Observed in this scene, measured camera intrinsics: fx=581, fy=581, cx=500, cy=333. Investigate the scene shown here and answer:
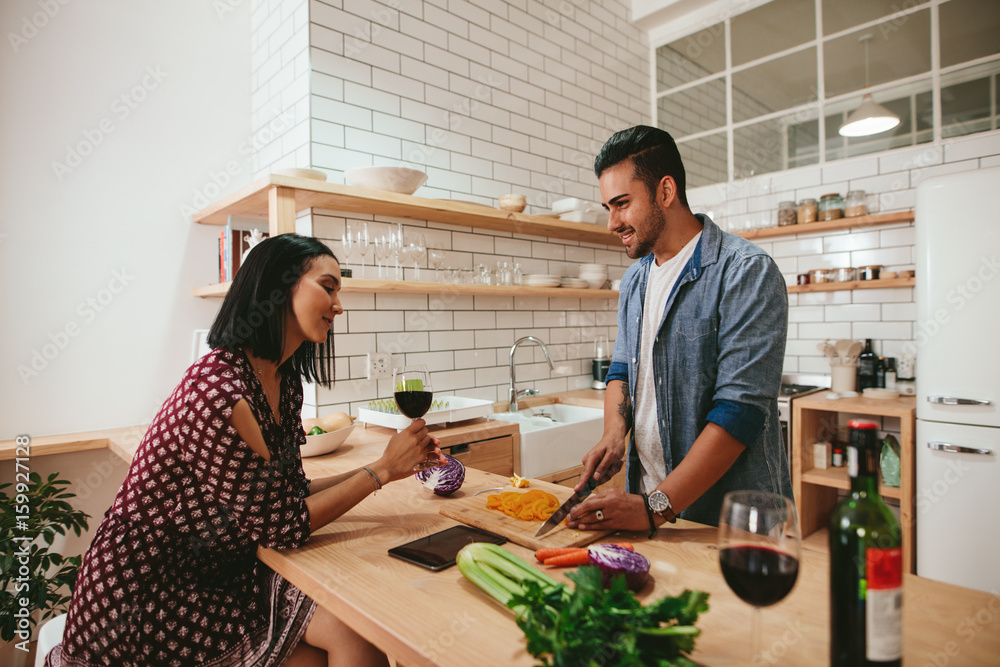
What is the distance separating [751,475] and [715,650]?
865mm

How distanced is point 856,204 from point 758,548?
363 centimetres

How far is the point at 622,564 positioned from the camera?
0.95 m

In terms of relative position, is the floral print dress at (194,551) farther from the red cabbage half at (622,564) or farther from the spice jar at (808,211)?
the spice jar at (808,211)

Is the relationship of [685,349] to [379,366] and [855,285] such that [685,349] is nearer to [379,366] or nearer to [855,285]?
[379,366]

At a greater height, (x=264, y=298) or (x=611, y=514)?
(x=264, y=298)

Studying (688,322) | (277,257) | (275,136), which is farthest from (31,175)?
(688,322)

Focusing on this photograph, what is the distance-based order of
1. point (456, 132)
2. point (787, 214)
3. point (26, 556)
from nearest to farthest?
1. point (26, 556)
2. point (456, 132)
3. point (787, 214)

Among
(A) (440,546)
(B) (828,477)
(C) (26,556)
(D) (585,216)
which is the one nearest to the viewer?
(A) (440,546)

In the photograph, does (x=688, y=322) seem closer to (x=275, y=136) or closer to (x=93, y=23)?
(x=275, y=136)

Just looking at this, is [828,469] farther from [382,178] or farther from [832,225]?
[382,178]

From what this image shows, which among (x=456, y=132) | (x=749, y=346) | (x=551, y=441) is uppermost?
(x=456, y=132)

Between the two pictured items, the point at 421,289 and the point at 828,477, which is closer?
the point at 421,289

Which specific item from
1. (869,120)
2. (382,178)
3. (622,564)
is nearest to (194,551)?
(622,564)

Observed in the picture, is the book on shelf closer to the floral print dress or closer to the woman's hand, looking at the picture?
the floral print dress
